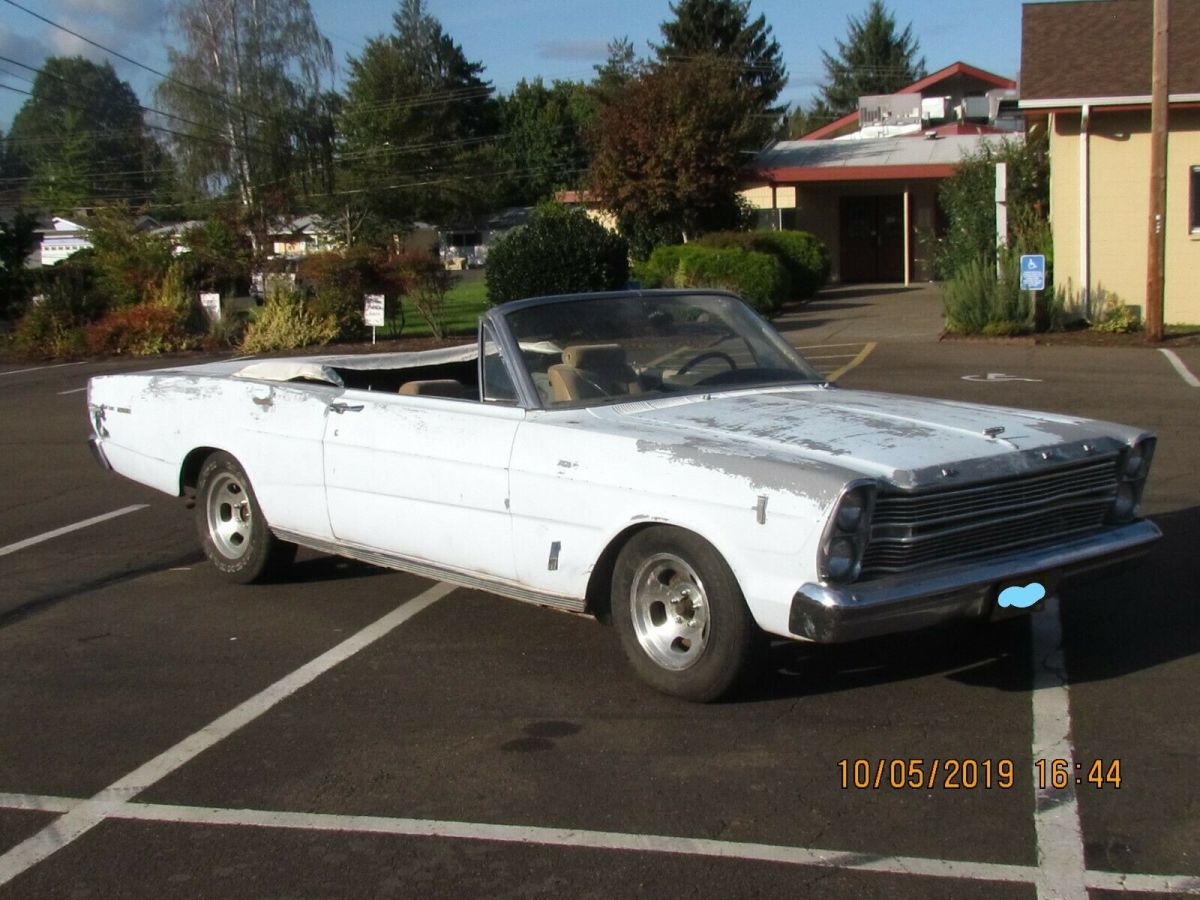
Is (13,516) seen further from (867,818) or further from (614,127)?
(614,127)

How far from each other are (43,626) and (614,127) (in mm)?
25858

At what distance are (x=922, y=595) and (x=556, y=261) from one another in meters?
19.9

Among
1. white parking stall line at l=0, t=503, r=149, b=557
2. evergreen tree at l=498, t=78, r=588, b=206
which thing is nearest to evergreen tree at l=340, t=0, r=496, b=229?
evergreen tree at l=498, t=78, r=588, b=206

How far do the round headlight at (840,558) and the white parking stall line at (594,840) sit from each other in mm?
992

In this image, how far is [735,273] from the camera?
2575 cm

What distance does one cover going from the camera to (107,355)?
25.7m

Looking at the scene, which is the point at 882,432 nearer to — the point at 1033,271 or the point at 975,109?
the point at 1033,271

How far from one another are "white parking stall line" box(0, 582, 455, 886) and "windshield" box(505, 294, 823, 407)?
4.72 ft

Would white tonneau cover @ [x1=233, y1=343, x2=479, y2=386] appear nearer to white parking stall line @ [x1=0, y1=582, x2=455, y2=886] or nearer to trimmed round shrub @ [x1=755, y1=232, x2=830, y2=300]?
white parking stall line @ [x1=0, y1=582, x2=455, y2=886]

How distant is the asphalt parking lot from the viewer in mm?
3852

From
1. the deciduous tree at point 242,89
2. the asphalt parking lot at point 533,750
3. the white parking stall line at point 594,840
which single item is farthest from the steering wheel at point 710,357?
the deciduous tree at point 242,89

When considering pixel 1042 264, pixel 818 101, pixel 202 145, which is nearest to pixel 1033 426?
pixel 1042 264

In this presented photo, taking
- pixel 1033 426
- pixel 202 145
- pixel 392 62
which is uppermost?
pixel 392 62
